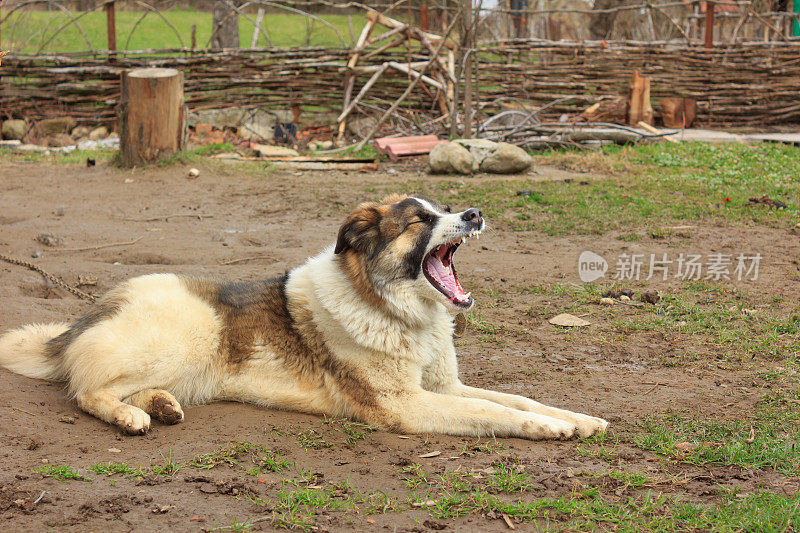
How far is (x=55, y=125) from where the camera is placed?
50.9 feet

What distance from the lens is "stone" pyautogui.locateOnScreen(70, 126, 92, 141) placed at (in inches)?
610

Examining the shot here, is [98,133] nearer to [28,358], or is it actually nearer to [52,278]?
[52,278]

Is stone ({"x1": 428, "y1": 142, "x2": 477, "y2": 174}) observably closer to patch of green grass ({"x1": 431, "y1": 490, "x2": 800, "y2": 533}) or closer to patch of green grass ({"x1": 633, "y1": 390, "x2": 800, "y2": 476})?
patch of green grass ({"x1": 633, "y1": 390, "x2": 800, "y2": 476})

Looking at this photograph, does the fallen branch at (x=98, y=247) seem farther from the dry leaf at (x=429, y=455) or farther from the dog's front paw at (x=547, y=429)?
the dog's front paw at (x=547, y=429)

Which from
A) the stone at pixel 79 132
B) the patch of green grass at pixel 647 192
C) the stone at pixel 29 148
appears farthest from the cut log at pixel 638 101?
the stone at pixel 29 148

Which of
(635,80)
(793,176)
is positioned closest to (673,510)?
(793,176)

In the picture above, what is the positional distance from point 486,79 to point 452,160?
200 inches

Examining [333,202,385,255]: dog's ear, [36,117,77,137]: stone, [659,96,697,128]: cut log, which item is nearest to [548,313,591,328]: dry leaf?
[333,202,385,255]: dog's ear

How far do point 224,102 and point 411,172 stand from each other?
5.65 m

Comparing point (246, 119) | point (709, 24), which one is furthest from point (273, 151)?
point (709, 24)

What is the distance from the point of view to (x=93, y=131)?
51.0 feet

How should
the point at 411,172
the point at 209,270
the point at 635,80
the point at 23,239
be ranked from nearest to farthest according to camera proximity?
the point at 209,270, the point at 23,239, the point at 411,172, the point at 635,80

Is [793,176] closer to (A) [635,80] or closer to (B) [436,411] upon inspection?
(A) [635,80]

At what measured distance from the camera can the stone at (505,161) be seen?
11.4 meters
